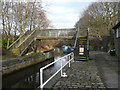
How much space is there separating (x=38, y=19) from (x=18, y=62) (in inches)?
524

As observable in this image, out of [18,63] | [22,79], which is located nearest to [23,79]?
[22,79]

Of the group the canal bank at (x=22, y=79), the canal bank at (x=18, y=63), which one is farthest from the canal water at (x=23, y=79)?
the canal bank at (x=18, y=63)

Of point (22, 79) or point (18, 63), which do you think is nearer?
point (22, 79)

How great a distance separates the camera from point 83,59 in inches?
431

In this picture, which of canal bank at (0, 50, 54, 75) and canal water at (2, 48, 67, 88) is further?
canal bank at (0, 50, 54, 75)

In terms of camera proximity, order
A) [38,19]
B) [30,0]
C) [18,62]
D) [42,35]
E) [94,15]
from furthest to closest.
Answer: [94,15]
[38,19]
[30,0]
[42,35]
[18,62]

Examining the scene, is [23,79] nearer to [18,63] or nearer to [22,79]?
[22,79]

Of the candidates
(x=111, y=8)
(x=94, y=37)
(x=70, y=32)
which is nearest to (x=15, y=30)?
(x=70, y=32)

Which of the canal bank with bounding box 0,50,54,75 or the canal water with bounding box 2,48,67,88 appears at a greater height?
the canal bank with bounding box 0,50,54,75

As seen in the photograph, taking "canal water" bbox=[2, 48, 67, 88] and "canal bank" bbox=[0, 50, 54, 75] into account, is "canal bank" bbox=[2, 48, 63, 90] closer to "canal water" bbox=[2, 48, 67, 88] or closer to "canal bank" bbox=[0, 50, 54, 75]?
"canal water" bbox=[2, 48, 67, 88]

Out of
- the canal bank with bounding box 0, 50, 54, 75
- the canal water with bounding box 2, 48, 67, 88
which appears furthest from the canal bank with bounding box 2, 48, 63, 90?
the canal bank with bounding box 0, 50, 54, 75

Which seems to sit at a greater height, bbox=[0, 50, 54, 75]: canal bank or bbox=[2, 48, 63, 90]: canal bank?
bbox=[0, 50, 54, 75]: canal bank

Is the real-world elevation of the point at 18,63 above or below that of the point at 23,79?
above

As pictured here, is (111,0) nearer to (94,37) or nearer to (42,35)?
(94,37)
